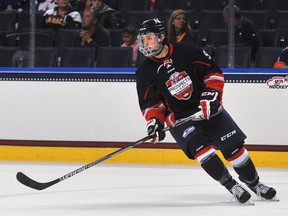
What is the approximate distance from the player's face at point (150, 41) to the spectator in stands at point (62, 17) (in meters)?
3.42

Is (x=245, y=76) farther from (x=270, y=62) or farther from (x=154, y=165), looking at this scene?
(x=154, y=165)

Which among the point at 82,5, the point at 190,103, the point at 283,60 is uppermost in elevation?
the point at 190,103

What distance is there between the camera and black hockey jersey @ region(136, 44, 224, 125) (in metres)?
5.79

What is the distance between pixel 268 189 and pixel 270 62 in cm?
246

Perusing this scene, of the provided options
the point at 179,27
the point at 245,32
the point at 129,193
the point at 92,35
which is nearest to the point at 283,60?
the point at 245,32

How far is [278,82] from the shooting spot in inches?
311

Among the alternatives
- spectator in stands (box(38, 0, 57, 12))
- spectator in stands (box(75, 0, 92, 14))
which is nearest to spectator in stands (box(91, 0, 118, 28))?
spectator in stands (box(75, 0, 92, 14))

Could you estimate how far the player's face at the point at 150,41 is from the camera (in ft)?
18.8

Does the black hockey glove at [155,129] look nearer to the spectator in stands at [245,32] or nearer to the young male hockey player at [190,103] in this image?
the young male hockey player at [190,103]

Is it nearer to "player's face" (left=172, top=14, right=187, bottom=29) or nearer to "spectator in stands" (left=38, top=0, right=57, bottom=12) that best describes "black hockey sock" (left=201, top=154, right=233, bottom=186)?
"player's face" (left=172, top=14, right=187, bottom=29)

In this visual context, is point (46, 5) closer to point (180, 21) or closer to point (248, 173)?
point (180, 21)

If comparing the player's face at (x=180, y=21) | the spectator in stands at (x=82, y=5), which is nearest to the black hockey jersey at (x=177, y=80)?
the player's face at (x=180, y=21)

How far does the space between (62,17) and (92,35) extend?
1.79 feet

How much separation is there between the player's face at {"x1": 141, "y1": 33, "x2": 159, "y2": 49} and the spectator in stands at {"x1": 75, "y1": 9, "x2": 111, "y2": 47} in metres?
2.99
